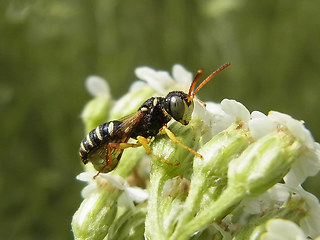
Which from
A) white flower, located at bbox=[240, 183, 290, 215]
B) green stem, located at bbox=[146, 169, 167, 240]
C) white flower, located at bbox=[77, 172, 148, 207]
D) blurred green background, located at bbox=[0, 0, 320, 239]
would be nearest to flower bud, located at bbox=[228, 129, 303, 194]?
white flower, located at bbox=[240, 183, 290, 215]

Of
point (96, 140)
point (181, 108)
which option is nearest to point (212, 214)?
point (181, 108)

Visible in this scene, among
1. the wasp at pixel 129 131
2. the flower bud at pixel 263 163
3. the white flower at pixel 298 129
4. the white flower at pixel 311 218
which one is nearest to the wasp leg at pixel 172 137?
the wasp at pixel 129 131

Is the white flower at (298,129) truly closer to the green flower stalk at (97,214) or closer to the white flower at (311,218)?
the white flower at (311,218)

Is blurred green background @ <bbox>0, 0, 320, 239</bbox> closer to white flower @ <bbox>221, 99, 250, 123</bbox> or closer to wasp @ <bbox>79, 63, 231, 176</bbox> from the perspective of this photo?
wasp @ <bbox>79, 63, 231, 176</bbox>

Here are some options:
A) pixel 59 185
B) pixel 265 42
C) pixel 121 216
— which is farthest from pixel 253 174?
pixel 265 42

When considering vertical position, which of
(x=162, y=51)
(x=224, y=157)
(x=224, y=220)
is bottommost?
(x=224, y=220)

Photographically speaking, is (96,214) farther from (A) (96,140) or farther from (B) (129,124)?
(B) (129,124)

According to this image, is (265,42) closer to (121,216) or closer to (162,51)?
(162,51)
